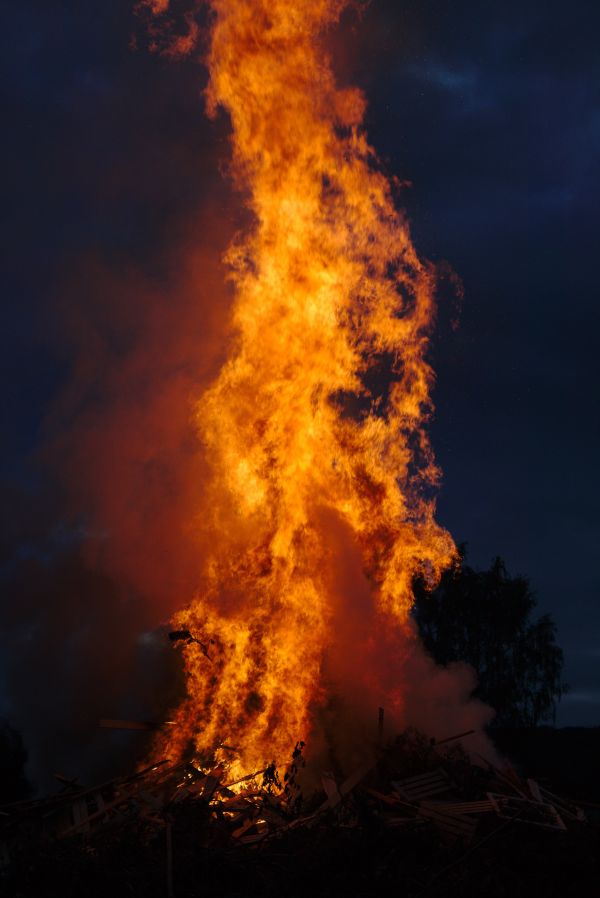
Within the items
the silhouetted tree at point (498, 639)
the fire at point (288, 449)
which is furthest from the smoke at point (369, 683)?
the silhouetted tree at point (498, 639)

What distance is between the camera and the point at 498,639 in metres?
30.8

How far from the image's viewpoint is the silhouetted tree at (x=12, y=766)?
651 inches

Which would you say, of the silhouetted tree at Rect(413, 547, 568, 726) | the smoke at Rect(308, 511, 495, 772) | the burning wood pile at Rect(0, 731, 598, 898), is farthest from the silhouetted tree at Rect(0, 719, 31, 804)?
the silhouetted tree at Rect(413, 547, 568, 726)

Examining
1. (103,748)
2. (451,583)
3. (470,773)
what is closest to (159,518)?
(103,748)

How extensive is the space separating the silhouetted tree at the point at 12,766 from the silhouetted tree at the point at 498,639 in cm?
1902

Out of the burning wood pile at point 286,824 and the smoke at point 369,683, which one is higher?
the smoke at point 369,683

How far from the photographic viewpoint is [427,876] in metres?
9.41

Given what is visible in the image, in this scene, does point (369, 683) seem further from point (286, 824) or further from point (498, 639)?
point (498, 639)

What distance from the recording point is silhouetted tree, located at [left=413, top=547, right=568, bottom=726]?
3039 centimetres

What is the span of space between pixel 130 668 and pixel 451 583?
17.5m

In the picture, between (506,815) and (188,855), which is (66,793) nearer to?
(188,855)

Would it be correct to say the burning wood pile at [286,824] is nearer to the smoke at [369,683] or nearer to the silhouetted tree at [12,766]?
the smoke at [369,683]

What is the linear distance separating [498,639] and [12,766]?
69.0ft

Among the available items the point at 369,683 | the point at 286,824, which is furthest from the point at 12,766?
the point at 369,683
